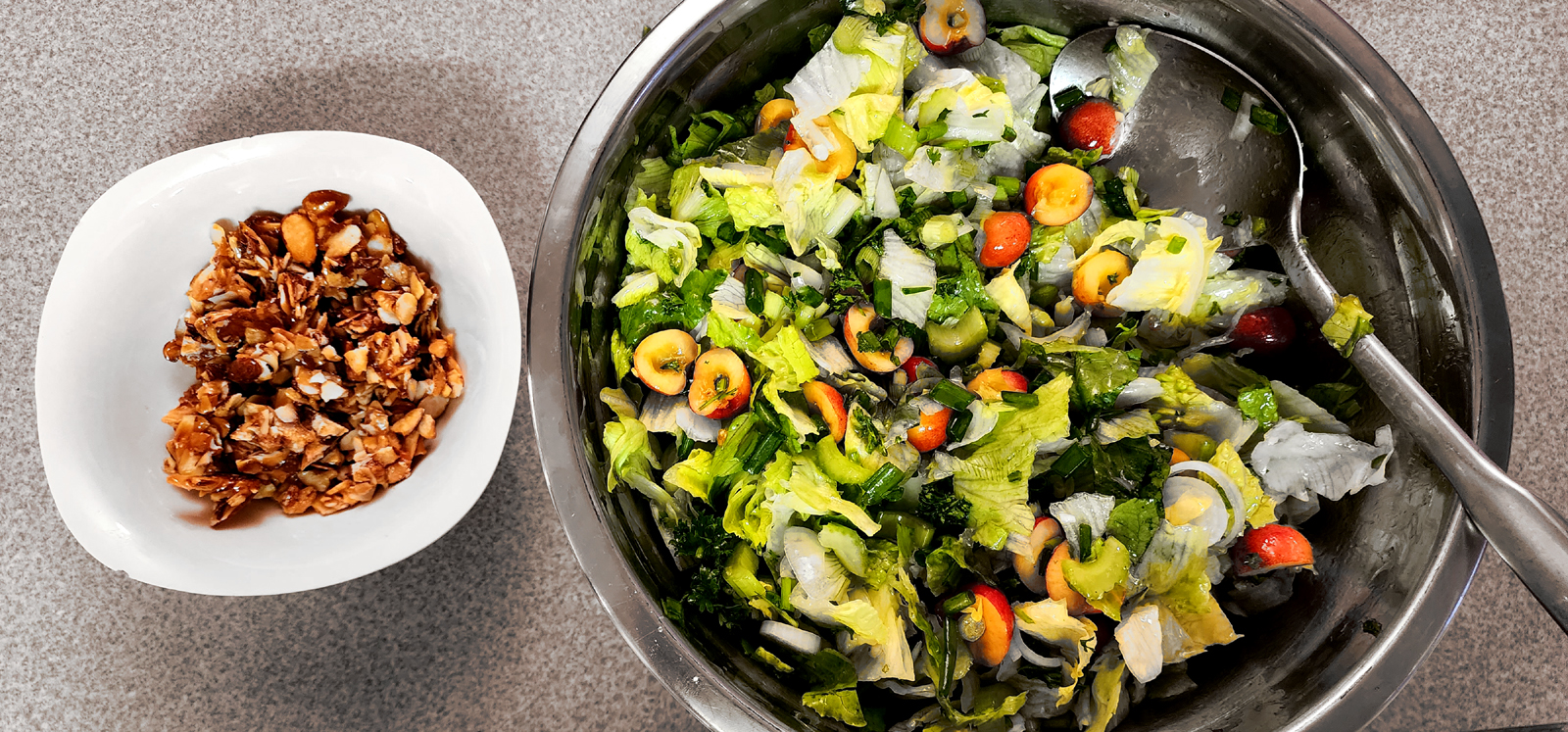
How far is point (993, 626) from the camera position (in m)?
0.74

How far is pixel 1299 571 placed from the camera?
833 mm

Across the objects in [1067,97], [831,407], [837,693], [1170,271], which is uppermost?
[1067,97]

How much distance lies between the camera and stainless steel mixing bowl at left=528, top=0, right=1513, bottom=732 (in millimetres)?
711

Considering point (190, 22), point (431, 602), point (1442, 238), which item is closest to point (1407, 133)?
point (1442, 238)

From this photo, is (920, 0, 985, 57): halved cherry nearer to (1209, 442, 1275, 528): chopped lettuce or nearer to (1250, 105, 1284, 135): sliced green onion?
(1250, 105, 1284, 135): sliced green onion

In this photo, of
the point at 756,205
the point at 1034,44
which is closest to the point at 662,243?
the point at 756,205

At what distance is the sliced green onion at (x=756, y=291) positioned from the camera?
780 millimetres

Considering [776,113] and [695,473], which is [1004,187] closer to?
[776,113]

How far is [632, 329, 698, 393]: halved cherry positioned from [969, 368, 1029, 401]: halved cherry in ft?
1.04

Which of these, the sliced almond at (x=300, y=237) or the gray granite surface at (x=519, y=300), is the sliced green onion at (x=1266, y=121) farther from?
the sliced almond at (x=300, y=237)

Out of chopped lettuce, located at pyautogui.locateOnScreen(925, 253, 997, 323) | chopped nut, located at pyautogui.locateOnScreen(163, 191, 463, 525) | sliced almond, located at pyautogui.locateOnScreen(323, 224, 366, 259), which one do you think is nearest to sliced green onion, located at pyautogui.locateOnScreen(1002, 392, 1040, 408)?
chopped lettuce, located at pyautogui.locateOnScreen(925, 253, 997, 323)

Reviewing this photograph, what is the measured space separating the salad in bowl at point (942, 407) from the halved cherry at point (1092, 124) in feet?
0.12

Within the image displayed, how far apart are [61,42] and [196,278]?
57cm

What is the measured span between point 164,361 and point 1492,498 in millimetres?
1497
